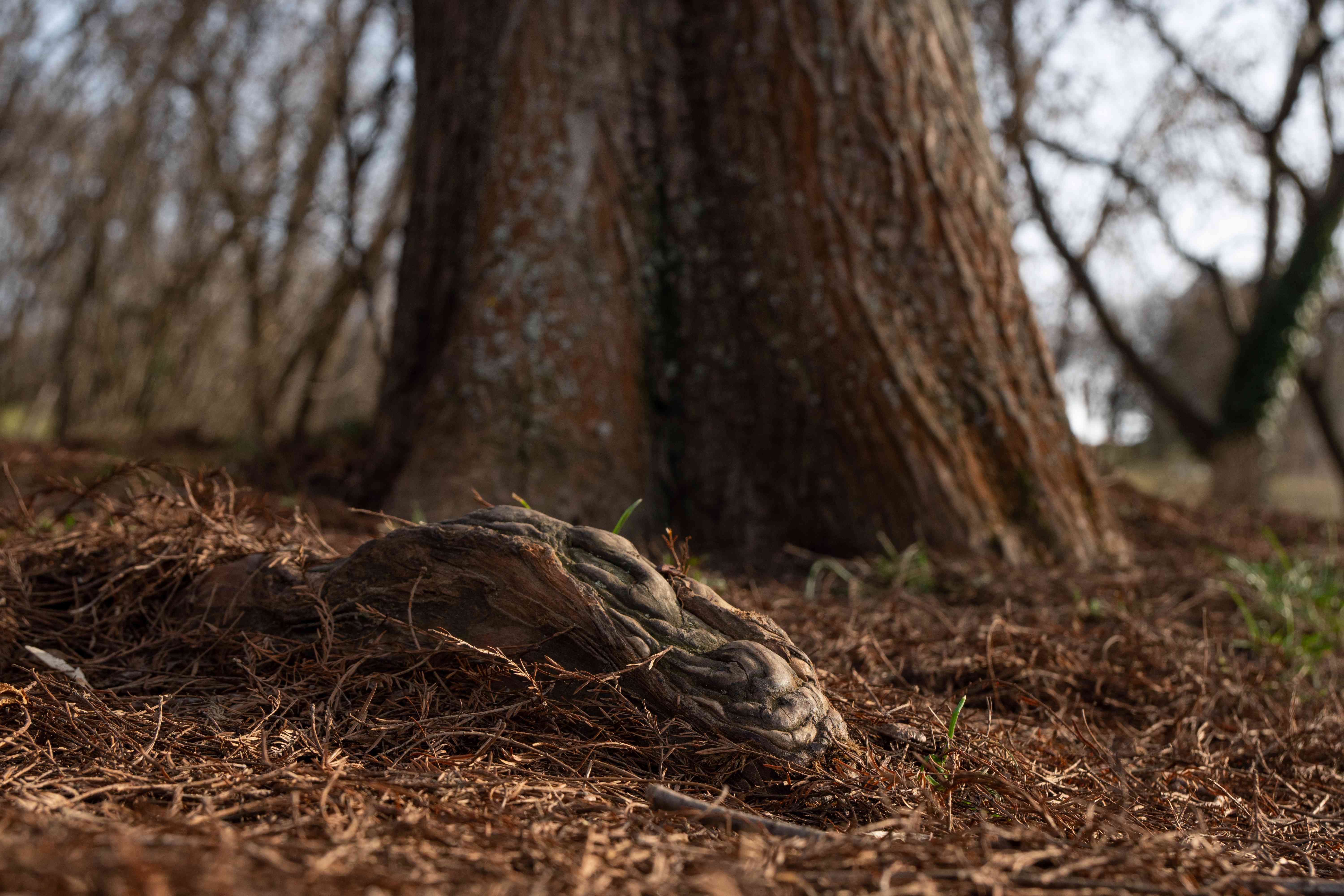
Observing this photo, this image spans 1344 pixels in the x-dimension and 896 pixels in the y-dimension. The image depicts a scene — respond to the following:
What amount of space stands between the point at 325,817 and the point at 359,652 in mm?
527

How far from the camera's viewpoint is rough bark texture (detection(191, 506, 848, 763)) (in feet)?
4.44

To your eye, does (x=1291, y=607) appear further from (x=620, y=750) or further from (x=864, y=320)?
(x=620, y=750)

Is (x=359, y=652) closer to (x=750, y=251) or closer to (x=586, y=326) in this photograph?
(x=586, y=326)

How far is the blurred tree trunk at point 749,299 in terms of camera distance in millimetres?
2898

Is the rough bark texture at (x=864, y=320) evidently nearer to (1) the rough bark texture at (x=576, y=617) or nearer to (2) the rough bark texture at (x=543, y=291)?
(2) the rough bark texture at (x=543, y=291)

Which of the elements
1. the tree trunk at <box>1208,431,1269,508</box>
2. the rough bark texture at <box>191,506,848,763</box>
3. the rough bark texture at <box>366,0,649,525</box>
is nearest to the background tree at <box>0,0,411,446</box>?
the rough bark texture at <box>366,0,649,525</box>

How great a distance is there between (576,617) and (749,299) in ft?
6.29

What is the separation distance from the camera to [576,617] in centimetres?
144

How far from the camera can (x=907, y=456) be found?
2.83m

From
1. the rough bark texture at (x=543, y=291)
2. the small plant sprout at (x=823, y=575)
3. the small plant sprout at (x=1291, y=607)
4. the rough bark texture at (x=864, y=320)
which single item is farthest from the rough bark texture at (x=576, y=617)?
the small plant sprout at (x=1291, y=607)

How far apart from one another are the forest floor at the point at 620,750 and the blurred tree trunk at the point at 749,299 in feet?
1.62

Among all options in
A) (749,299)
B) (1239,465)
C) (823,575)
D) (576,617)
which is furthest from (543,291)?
(1239,465)

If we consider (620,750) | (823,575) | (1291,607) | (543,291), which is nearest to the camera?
(620,750)

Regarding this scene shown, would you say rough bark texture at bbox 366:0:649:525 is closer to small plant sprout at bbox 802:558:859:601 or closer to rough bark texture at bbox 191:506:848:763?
small plant sprout at bbox 802:558:859:601
